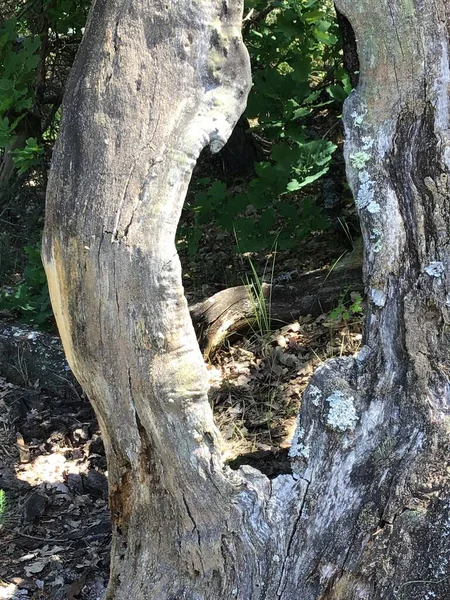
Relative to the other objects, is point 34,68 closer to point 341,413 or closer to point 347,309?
point 347,309

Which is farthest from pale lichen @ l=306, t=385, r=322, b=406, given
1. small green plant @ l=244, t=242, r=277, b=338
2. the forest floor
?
small green plant @ l=244, t=242, r=277, b=338

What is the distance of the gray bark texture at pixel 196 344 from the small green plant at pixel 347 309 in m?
1.62

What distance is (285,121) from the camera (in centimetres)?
372

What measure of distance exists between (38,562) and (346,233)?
289 centimetres

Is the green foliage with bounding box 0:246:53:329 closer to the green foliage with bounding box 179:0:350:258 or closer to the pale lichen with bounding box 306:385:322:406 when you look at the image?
the green foliage with bounding box 179:0:350:258

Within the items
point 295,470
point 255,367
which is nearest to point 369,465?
point 295,470

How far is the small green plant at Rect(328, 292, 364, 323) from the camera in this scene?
12.1ft

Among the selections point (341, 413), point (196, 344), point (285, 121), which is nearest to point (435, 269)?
point (341, 413)

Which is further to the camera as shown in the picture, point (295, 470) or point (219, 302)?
point (219, 302)

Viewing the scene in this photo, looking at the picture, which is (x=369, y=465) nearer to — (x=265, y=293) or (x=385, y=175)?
(x=385, y=175)

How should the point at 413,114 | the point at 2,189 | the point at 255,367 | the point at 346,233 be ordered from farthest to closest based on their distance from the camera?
the point at 2,189 < the point at 346,233 < the point at 255,367 < the point at 413,114

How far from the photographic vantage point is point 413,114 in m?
2.05

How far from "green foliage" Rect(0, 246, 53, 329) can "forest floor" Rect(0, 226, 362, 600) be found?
1.50ft

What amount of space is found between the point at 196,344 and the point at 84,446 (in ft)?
6.32
